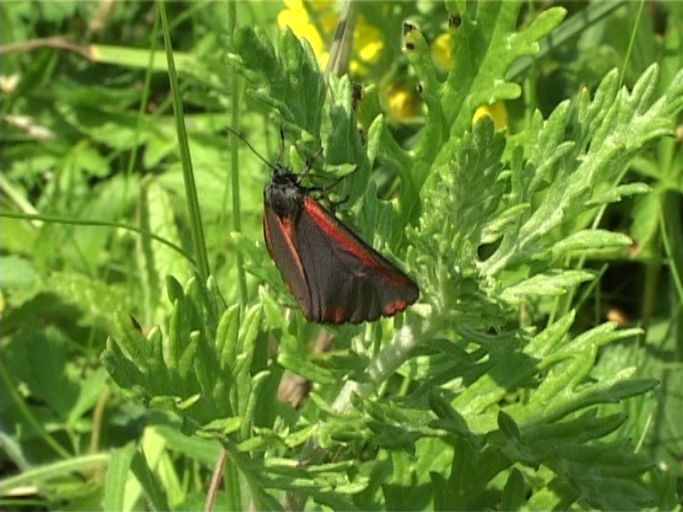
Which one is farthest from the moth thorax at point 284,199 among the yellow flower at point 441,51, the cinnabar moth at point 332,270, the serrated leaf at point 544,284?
the yellow flower at point 441,51

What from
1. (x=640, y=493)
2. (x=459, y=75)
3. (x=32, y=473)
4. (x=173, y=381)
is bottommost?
(x=32, y=473)

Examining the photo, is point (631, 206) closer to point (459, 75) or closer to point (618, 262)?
point (618, 262)

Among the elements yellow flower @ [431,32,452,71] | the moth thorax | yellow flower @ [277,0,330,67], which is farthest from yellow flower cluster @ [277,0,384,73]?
the moth thorax

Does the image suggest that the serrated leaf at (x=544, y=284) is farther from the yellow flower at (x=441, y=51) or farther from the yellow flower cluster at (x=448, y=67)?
the yellow flower at (x=441, y=51)

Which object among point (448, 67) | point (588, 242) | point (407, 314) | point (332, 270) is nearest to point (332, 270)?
point (332, 270)

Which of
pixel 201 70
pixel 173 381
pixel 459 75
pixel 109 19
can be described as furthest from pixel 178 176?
pixel 173 381

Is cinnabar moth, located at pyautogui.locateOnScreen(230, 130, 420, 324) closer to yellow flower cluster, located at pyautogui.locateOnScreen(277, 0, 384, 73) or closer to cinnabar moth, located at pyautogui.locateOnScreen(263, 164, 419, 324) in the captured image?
cinnabar moth, located at pyautogui.locateOnScreen(263, 164, 419, 324)
